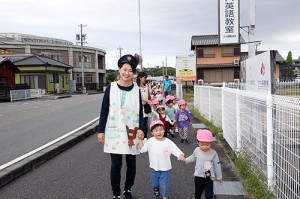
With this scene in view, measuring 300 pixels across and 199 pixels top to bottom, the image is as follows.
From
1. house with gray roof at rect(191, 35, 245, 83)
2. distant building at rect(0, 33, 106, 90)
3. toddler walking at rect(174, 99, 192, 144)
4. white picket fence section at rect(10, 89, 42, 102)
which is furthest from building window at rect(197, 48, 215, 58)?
toddler walking at rect(174, 99, 192, 144)

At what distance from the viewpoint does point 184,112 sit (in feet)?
25.8

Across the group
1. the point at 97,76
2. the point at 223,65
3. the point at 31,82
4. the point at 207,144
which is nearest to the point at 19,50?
the point at 31,82

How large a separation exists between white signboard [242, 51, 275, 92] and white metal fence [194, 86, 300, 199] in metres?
0.63

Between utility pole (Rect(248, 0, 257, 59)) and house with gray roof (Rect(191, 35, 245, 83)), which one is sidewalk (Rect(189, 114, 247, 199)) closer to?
utility pole (Rect(248, 0, 257, 59))

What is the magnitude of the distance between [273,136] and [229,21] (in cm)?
977

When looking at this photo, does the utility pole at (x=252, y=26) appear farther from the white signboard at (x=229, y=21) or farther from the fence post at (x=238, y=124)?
the fence post at (x=238, y=124)

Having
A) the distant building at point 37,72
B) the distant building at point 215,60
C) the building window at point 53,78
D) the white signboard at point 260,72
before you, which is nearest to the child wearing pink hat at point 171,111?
the white signboard at point 260,72

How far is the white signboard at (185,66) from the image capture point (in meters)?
22.6

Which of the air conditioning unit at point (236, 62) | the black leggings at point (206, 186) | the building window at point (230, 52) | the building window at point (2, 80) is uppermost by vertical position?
the building window at point (230, 52)

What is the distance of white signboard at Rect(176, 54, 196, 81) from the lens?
22.6m

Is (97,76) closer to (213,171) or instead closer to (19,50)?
(19,50)

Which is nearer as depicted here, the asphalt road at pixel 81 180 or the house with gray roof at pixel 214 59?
the asphalt road at pixel 81 180

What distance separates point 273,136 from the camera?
12.6ft

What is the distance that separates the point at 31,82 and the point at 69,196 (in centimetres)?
4219
